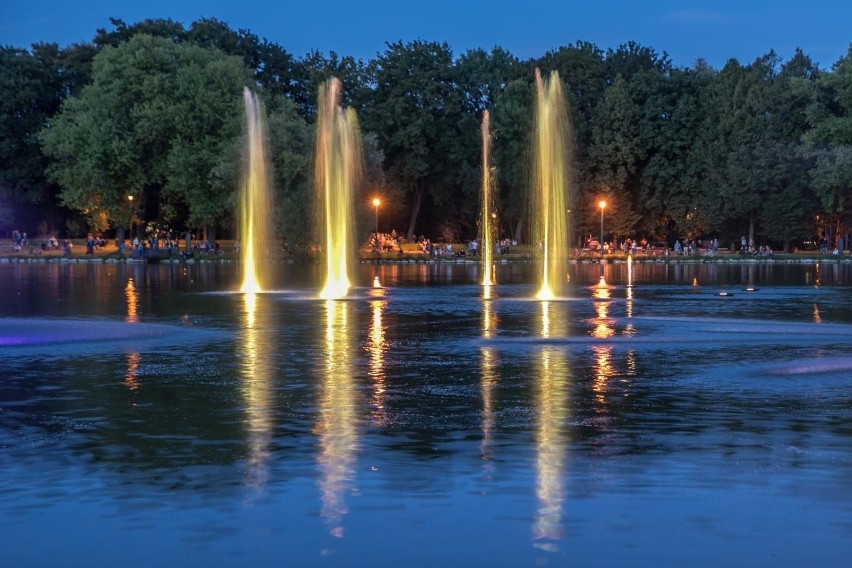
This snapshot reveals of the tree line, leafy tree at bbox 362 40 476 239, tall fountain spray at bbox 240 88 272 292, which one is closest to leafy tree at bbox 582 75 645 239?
the tree line

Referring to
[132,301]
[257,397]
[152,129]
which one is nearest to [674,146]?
[152,129]

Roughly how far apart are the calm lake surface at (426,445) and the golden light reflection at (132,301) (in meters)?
2.81

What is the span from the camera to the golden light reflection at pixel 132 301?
2797 cm

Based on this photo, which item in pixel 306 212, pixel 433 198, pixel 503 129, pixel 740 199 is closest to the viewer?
pixel 306 212

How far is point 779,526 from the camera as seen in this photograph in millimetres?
8297

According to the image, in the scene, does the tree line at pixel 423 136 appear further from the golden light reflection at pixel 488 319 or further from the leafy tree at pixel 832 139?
the golden light reflection at pixel 488 319

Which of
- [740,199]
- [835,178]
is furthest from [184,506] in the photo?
[740,199]

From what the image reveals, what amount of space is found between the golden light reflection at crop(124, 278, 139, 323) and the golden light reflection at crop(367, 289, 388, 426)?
18.5 feet

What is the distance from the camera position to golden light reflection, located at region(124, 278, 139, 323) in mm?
27969

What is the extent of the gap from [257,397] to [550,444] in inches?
183

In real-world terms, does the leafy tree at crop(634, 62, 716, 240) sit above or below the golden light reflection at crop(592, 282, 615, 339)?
above

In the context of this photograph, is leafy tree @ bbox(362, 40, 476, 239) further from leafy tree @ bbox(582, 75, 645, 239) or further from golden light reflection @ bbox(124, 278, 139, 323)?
golden light reflection @ bbox(124, 278, 139, 323)

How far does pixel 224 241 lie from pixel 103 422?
287ft

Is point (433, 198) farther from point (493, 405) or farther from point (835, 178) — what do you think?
point (493, 405)
